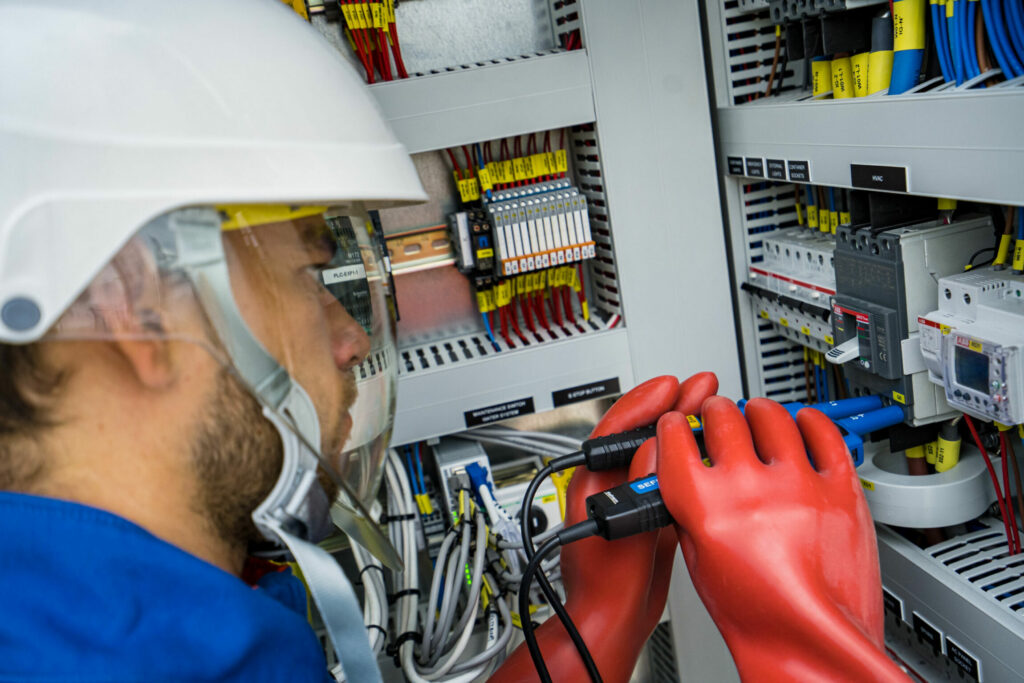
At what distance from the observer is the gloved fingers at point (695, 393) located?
4.50 feet

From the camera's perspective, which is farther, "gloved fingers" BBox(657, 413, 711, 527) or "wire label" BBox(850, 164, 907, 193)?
"wire label" BBox(850, 164, 907, 193)

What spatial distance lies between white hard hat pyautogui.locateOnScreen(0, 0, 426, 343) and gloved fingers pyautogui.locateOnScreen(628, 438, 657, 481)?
578 mm

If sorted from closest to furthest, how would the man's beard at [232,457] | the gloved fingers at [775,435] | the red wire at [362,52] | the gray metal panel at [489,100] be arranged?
the man's beard at [232,457]
the gloved fingers at [775,435]
the gray metal panel at [489,100]
the red wire at [362,52]

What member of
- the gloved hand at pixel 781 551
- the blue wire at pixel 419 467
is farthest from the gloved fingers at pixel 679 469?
the blue wire at pixel 419 467

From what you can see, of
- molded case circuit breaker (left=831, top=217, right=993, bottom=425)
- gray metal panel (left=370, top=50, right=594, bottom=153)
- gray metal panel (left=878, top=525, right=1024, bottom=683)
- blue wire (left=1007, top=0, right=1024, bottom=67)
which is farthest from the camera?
gray metal panel (left=370, top=50, right=594, bottom=153)

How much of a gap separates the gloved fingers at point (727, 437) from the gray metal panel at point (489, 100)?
0.88m

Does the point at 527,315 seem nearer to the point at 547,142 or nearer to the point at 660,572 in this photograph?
the point at 547,142

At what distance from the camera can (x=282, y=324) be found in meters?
0.91

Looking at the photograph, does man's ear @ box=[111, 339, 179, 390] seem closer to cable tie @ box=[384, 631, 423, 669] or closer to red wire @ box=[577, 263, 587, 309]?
cable tie @ box=[384, 631, 423, 669]

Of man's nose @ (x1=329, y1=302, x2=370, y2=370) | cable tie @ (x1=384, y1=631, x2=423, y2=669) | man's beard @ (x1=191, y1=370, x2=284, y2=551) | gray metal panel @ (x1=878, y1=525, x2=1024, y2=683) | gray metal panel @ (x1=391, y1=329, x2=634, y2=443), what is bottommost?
cable tie @ (x1=384, y1=631, x2=423, y2=669)

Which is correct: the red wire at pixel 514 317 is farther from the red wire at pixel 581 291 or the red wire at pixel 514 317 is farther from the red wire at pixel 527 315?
the red wire at pixel 581 291

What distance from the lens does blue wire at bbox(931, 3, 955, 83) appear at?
51.6 inches

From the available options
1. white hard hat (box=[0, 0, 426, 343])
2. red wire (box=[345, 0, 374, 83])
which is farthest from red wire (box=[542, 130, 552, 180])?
white hard hat (box=[0, 0, 426, 343])

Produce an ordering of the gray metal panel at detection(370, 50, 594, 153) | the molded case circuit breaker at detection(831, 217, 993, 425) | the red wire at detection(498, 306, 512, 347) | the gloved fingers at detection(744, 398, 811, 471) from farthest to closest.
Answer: the red wire at detection(498, 306, 512, 347), the gray metal panel at detection(370, 50, 594, 153), the molded case circuit breaker at detection(831, 217, 993, 425), the gloved fingers at detection(744, 398, 811, 471)
